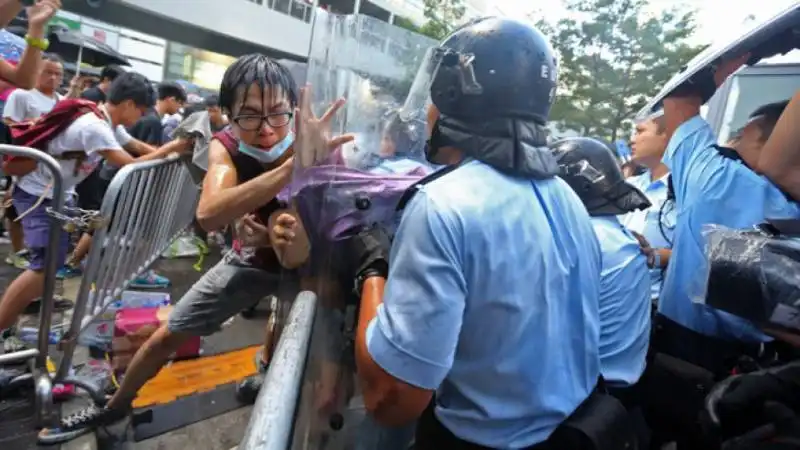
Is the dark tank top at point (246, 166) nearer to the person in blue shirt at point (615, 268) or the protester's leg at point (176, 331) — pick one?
the protester's leg at point (176, 331)

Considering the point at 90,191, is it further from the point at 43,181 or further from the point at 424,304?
the point at 424,304

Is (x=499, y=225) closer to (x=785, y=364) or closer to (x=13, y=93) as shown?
(x=785, y=364)

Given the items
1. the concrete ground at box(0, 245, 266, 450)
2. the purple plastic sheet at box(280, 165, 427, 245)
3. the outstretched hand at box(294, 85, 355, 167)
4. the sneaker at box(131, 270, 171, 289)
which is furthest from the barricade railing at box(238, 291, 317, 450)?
the sneaker at box(131, 270, 171, 289)

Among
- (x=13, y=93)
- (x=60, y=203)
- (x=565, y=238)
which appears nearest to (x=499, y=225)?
(x=565, y=238)

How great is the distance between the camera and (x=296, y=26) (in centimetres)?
2955

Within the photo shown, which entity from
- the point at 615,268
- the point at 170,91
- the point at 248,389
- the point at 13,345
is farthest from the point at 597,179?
the point at 170,91

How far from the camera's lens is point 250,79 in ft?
7.95

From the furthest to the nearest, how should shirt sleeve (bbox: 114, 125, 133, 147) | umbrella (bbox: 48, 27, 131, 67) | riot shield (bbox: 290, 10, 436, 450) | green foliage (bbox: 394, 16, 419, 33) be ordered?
umbrella (bbox: 48, 27, 131, 67), shirt sleeve (bbox: 114, 125, 133, 147), green foliage (bbox: 394, 16, 419, 33), riot shield (bbox: 290, 10, 436, 450)

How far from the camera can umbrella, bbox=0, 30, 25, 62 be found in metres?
5.01

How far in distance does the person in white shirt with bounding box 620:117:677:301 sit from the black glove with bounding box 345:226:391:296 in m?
1.86

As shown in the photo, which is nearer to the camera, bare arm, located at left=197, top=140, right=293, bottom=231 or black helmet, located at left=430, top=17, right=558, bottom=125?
black helmet, located at left=430, top=17, right=558, bottom=125

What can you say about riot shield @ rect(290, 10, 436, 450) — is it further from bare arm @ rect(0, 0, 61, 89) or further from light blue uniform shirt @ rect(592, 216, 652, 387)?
bare arm @ rect(0, 0, 61, 89)

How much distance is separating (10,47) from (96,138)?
292 cm

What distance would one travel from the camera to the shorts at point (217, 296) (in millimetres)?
2666
